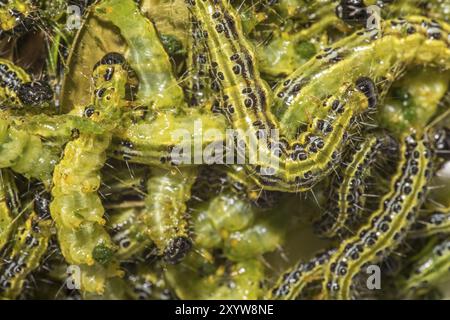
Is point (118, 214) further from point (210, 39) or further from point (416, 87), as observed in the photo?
point (416, 87)

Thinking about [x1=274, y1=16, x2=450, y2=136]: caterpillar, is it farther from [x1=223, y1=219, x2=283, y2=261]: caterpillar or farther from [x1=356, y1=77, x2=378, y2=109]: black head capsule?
[x1=223, y1=219, x2=283, y2=261]: caterpillar

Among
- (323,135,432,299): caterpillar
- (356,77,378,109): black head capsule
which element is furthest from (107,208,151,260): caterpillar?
(356,77,378,109): black head capsule

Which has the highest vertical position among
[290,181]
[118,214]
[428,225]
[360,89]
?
[360,89]

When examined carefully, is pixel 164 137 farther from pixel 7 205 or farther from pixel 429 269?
pixel 429 269

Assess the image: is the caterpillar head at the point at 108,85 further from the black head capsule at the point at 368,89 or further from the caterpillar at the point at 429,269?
the caterpillar at the point at 429,269

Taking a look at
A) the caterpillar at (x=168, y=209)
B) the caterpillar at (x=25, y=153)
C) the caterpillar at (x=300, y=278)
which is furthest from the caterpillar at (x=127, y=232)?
the caterpillar at (x=300, y=278)

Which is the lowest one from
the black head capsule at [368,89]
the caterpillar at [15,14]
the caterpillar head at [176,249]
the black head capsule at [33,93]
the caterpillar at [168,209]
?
the caterpillar head at [176,249]

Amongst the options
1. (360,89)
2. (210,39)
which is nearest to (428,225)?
(360,89)
